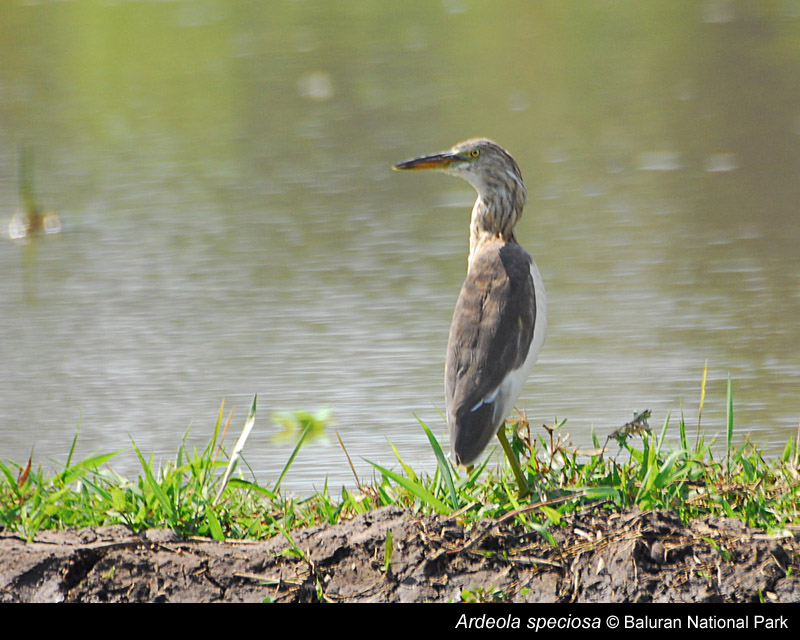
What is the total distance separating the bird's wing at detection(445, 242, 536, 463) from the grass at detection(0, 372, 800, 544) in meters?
0.13

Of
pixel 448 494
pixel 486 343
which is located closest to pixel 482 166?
pixel 486 343

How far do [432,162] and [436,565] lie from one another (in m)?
1.71

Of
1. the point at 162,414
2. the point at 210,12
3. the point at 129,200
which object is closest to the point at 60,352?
the point at 162,414

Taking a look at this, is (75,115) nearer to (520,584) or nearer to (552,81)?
(552,81)

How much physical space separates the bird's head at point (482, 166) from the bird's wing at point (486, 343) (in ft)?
1.01

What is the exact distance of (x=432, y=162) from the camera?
476 centimetres

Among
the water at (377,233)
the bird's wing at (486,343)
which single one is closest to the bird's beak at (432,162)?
the bird's wing at (486,343)

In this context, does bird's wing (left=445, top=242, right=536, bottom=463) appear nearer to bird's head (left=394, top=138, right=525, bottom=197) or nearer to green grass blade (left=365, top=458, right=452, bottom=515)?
green grass blade (left=365, top=458, right=452, bottom=515)

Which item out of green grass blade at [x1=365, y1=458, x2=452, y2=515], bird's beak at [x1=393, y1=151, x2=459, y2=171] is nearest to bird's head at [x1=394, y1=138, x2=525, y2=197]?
bird's beak at [x1=393, y1=151, x2=459, y2=171]

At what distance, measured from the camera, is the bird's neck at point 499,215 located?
15.7ft

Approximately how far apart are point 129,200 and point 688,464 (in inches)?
230

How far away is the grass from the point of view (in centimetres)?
390
